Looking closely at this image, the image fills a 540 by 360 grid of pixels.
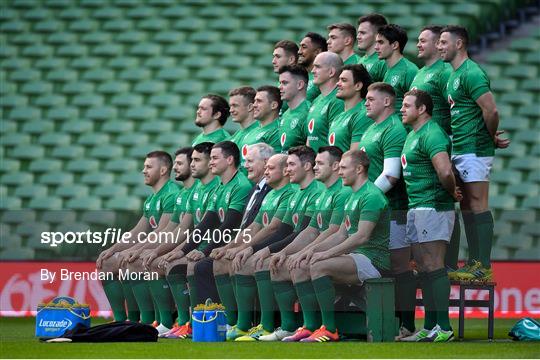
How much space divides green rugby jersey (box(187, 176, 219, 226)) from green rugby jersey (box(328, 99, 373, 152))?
948 millimetres

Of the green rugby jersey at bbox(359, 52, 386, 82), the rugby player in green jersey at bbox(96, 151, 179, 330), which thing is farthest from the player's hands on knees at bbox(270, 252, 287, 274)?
the green rugby jersey at bbox(359, 52, 386, 82)

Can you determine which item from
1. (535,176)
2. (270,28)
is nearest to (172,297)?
(535,176)

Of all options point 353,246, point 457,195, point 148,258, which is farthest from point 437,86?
point 148,258

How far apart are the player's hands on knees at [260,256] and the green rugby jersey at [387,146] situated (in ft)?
2.64

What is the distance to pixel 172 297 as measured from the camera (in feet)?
28.7

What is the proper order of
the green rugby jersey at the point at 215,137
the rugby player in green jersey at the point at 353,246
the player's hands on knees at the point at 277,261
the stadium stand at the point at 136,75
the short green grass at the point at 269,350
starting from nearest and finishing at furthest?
the short green grass at the point at 269,350, the rugby player in green jersey at the point at 353,246, the player's hands on knees at the point at 277,261, the green rugby jersey at the point at 215,137, the stadium stand at the point at 136,75

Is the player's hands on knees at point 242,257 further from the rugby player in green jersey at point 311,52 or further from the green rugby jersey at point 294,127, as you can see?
the rugby player in green jersey at point 311,52

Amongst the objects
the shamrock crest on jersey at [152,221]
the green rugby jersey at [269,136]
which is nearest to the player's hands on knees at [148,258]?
the shamrock crest on jersey at [152,221]

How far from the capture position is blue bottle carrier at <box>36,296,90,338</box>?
8258 mm

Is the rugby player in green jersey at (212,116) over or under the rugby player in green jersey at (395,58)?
under

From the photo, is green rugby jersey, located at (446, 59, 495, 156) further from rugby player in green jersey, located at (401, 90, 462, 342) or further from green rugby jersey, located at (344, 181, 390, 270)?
green rugby jersey, located at (344, 181, 390, 270)

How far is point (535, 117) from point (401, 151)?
6642 millimetres

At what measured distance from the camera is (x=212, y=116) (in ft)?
31.0

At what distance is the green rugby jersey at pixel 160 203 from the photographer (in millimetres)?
8672
